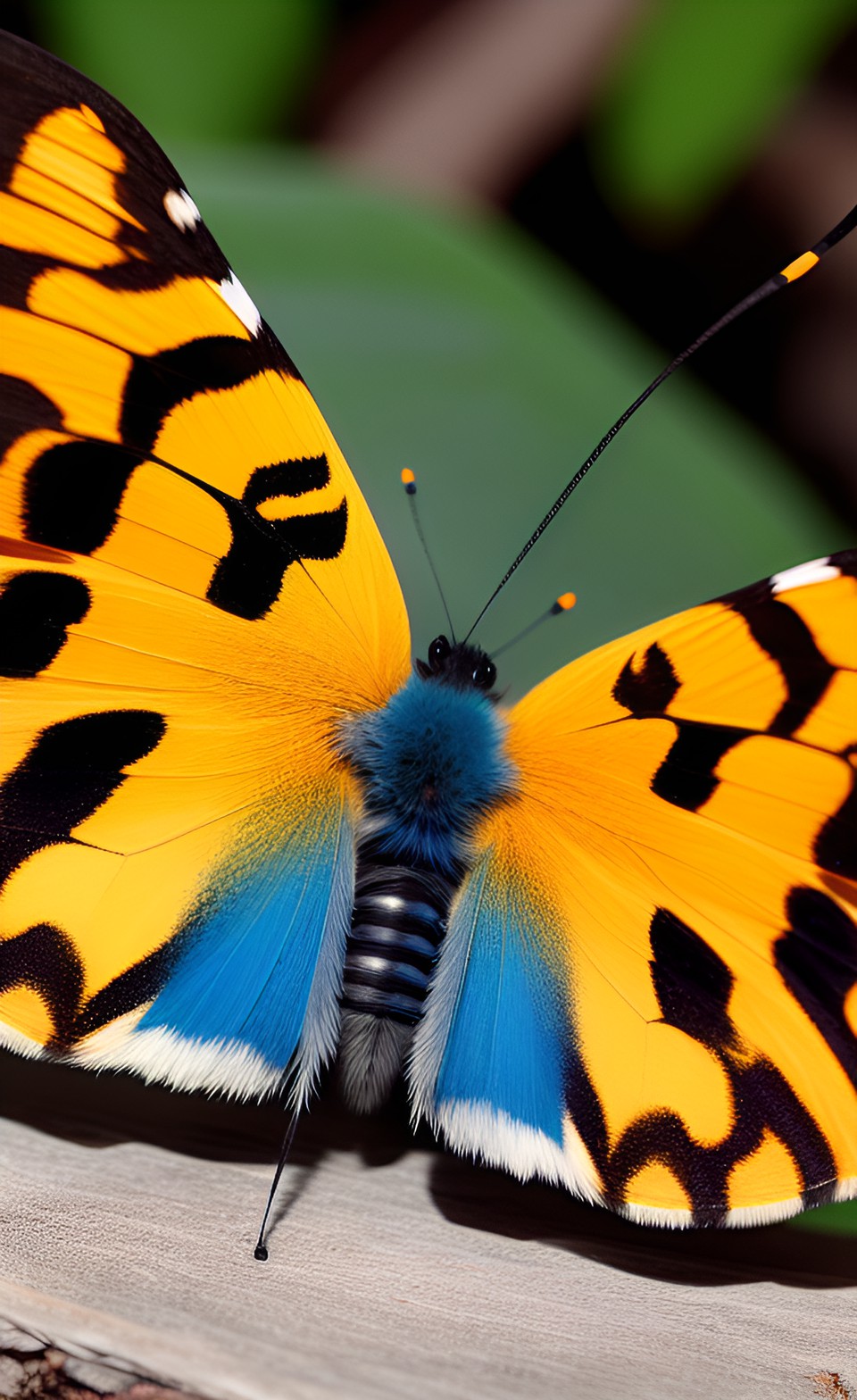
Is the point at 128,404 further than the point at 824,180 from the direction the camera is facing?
No

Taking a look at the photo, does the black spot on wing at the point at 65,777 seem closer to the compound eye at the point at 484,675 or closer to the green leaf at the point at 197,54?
the compound eye at the point at 484,675

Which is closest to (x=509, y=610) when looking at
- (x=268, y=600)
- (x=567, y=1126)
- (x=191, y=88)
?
(x=268, y=600)

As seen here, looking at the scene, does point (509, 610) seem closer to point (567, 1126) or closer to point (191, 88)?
point (567, 1126)

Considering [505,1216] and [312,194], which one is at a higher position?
[312,194]


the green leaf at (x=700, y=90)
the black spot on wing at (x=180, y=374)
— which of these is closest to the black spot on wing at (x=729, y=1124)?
the black spot on wing at (x=180, y=374)

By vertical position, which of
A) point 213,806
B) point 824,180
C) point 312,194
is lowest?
point 213,806

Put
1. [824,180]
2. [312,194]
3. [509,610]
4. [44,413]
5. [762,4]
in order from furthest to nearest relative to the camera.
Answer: [824,180]
[762,4]
[312,194]
[509,610]
[44,413]
